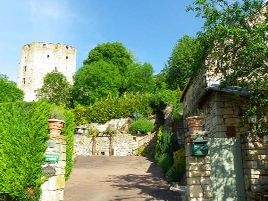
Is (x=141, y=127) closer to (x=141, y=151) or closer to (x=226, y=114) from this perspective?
(x=141, y=151)

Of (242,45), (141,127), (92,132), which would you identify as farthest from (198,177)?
(92,132)

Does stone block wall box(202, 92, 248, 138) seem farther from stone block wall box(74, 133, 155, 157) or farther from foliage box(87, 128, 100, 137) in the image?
foliage box(87, 128, 100, 137)

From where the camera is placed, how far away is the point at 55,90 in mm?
42844

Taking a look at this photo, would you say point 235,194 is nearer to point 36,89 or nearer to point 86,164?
point 86,164

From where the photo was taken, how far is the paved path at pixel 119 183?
11.9 metres

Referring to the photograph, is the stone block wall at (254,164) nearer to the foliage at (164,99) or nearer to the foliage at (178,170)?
the foliage at (178,170)

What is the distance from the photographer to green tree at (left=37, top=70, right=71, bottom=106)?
138ft

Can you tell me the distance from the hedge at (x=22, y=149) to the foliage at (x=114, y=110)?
20.0 metres

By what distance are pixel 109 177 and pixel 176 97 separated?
13.0 metres

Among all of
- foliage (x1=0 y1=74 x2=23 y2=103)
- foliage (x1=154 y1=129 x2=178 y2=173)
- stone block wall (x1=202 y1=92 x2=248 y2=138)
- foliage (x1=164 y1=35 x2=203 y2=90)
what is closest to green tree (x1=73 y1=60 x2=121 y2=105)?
foliage (x1=164 y1=35 x2=203 y2=90)

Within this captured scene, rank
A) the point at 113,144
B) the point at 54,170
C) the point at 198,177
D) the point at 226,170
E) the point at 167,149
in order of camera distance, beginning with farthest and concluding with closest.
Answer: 1. the point at 113,144
2. the point at 167,149
3. the point at 54,170
4. the point at 226,170
5. the point at 198,177

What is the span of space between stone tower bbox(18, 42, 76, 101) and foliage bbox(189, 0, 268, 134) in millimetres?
42427

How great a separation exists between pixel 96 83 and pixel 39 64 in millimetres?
14079

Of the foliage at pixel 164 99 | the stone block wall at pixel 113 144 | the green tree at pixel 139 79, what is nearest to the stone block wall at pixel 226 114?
the foliage at pixel 164 99
